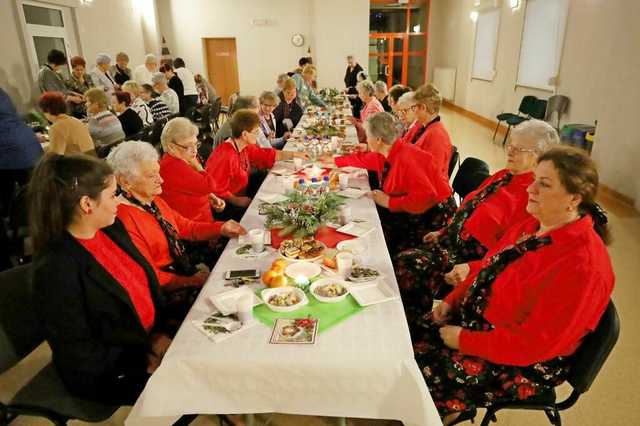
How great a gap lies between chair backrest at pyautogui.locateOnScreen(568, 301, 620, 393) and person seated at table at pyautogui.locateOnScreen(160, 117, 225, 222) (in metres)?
2.09

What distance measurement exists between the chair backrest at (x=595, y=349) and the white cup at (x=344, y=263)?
841 millimetres

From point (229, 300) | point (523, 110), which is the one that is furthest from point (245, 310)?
point (523, 110)

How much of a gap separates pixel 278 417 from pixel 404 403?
91 cm

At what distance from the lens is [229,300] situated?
1.55 m

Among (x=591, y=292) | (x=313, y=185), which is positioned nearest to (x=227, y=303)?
(x=591, y=292)

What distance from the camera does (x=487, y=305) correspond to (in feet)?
5.18

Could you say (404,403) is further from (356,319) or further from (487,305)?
(487,305)

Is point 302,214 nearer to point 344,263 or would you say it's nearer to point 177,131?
point 344,263

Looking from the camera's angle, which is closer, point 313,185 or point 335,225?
point 335,225

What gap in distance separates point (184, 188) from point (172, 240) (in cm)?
60

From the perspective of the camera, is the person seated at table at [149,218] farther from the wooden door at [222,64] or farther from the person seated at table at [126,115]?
the wooden door at [222,64]

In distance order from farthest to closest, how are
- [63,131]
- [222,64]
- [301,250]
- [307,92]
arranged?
[222,64] → [307,92] → [63,131] → [301,250]

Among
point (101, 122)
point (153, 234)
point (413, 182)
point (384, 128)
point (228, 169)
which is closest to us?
point (153, 234)

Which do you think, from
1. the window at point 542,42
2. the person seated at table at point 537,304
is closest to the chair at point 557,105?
the window at point 542,42
